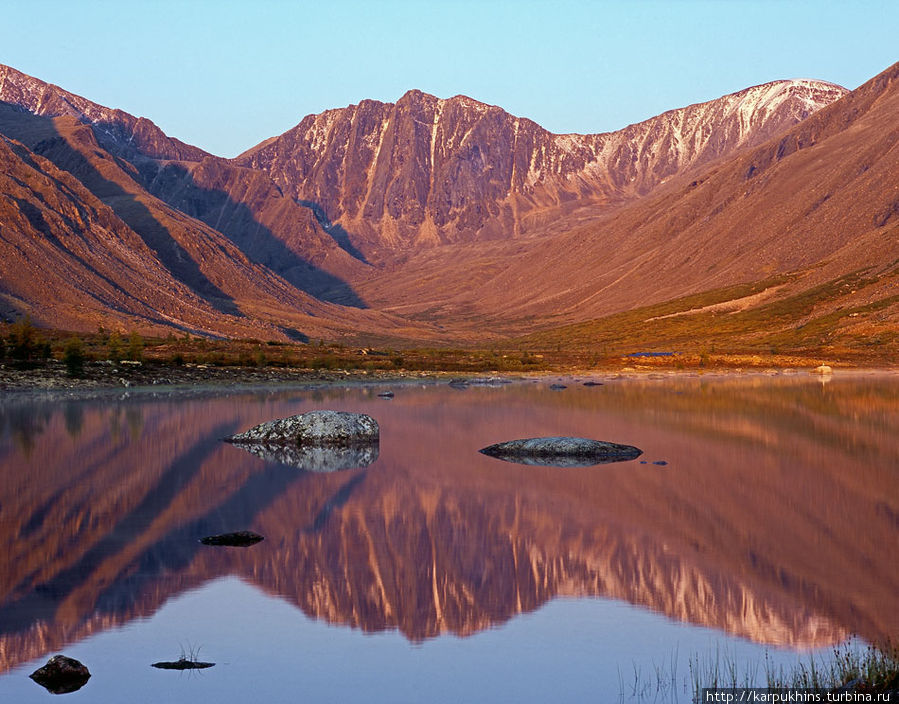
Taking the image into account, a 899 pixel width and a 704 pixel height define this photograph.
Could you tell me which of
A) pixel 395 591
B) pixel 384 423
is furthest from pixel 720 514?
pixel 384 423

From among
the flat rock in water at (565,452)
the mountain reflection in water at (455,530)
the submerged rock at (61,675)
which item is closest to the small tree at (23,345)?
the mountain reflection in water at (455,530)

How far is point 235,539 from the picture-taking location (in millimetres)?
20250

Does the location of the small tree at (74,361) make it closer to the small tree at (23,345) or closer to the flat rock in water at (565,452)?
the small tree at (23,345)

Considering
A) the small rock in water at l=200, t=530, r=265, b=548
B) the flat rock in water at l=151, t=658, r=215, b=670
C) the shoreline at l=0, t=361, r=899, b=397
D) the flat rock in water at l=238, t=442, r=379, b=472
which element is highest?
the shoreline at l=0, t=361, r=899, b=397

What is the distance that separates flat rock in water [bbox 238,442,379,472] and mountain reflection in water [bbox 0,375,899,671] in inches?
34.1

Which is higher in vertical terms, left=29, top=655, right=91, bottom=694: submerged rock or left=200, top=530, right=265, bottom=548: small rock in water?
left=200, top=530, right=265, bottom=548: small rock in water

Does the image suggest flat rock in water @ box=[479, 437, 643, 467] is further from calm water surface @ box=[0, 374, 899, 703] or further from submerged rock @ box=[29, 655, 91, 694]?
submerged rock @ box=[29, 655, 91, 694]

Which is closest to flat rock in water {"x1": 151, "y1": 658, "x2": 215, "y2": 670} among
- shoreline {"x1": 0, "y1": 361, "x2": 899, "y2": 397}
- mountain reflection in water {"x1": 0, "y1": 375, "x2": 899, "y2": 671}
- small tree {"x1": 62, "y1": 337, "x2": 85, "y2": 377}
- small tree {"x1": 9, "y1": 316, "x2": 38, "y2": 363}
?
mountain reflection in water {"x1": 0, "y1": 375, "x2": 899, "y2": 671}

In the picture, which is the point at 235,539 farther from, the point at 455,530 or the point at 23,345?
the point at 23,345

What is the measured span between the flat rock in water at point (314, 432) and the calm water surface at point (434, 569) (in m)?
2.13

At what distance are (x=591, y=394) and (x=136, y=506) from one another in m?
50.6

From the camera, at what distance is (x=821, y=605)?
15.6 m

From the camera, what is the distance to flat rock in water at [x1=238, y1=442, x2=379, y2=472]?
106 ft

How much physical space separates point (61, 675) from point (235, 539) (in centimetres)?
764
